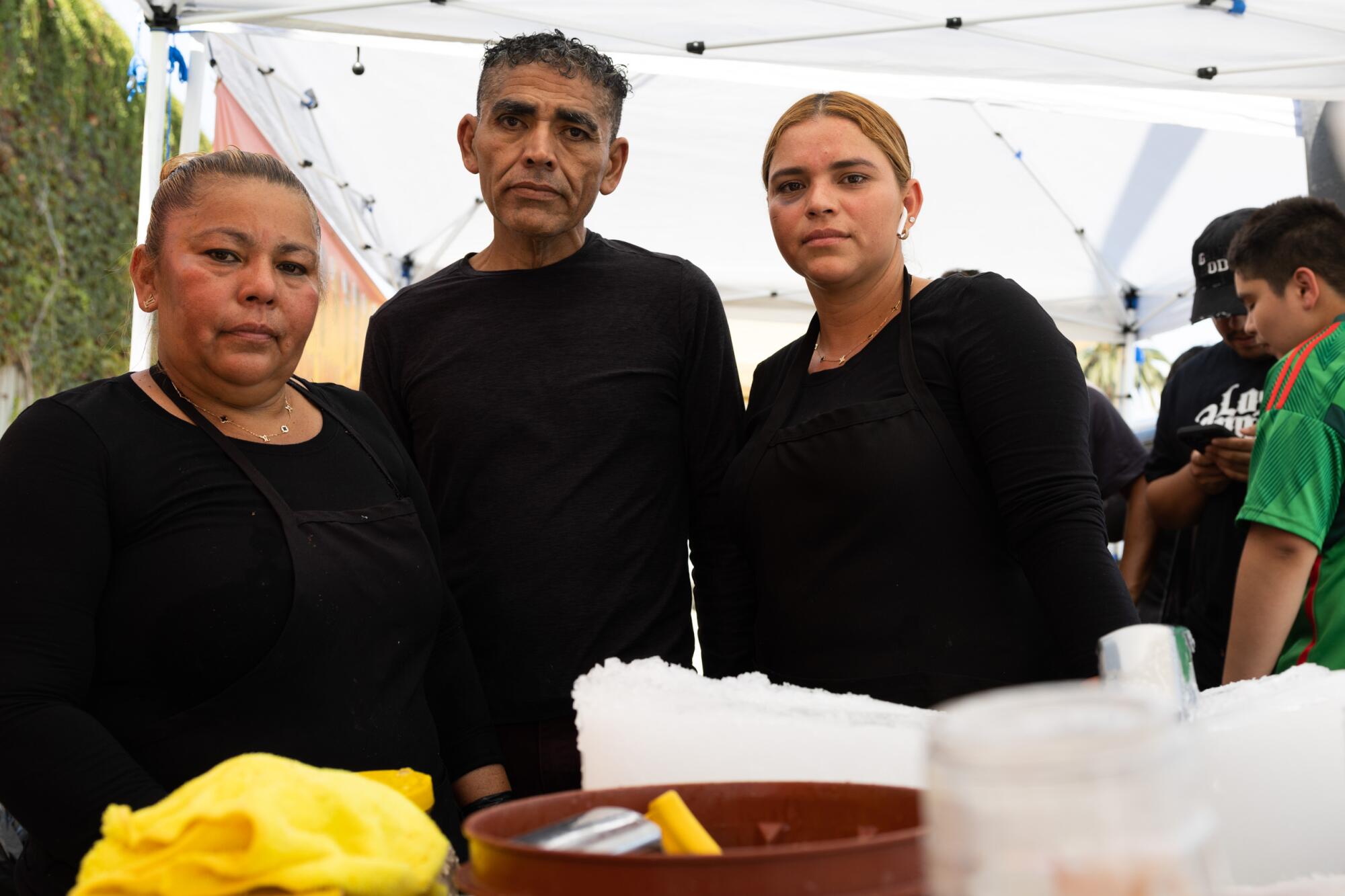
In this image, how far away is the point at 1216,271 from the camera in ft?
9.98

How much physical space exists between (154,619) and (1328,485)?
1702mm

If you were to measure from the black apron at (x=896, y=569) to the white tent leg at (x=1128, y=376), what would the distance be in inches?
214

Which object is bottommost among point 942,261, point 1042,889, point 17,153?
point 1042,889

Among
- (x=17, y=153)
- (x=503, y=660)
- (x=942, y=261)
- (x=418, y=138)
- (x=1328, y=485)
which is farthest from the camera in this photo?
(x=17, y=153)

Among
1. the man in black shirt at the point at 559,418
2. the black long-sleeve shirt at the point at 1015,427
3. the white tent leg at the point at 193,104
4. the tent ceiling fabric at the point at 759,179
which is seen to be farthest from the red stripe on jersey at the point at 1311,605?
the white tent leg at the point at 193,104

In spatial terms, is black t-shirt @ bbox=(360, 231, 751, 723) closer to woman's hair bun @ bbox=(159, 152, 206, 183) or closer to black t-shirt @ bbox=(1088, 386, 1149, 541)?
woman's hair bun @ bbox=(159, 152, 206, 183)

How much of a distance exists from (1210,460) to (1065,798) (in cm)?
250

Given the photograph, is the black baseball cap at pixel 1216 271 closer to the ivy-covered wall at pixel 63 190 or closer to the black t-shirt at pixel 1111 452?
the black t-shirt at pixel 1111 452

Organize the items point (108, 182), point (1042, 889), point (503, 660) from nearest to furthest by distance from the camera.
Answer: point (1042, 889), point (503, 660), point (108, 182)

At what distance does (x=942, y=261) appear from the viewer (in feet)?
20.6

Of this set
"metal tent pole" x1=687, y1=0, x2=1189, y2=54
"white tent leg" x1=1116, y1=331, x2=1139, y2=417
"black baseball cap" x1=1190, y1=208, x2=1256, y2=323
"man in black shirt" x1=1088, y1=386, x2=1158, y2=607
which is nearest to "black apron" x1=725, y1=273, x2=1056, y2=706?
"black baseball cap" x1=1190, y1=208, x2=1256, y2=323

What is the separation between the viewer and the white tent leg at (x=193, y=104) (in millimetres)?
3363

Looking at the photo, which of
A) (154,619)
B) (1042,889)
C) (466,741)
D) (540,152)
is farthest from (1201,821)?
(540,152)

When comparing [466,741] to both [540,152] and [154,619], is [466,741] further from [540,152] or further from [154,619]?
[540,152]
